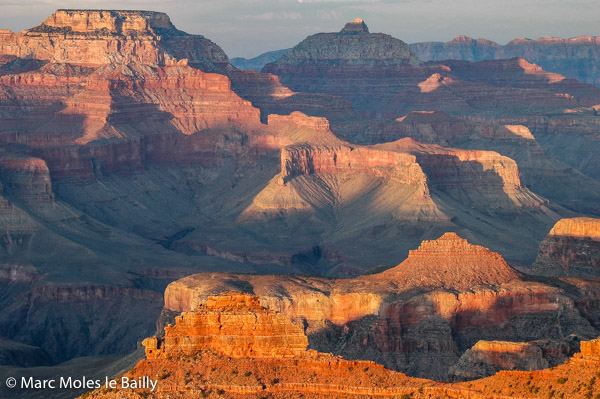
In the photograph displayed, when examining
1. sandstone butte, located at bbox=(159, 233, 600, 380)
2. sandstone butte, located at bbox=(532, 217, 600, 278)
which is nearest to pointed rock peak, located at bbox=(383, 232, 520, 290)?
sandstone butte, located at bbox=(159, 233, 600, 380)

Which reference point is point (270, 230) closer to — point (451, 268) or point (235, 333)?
point (451, 268)

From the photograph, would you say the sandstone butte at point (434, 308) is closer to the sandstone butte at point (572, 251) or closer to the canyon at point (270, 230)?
the canyon at point (270, 230)

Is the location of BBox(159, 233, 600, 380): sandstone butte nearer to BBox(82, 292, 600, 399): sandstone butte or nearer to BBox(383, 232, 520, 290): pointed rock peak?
BBox(383, 232, 520, 290): pointed rock peak

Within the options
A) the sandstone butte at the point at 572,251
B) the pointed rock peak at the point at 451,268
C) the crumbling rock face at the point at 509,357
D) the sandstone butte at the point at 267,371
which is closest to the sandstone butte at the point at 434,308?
the pointed rock peak at the point at 451,268

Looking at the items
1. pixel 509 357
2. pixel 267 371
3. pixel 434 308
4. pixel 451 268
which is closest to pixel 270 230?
pixel 451 268

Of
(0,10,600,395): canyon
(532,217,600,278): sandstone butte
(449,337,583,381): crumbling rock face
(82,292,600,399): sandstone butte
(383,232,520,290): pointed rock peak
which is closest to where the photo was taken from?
(82,292,600,399): sandstone butte
